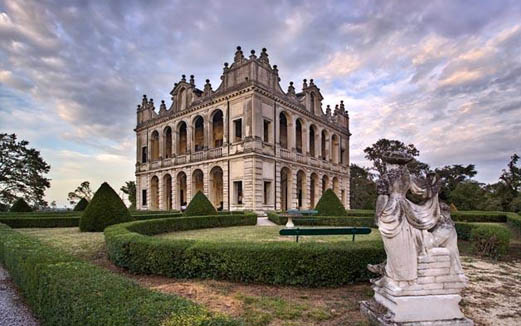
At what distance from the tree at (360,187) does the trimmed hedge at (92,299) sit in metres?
44.5

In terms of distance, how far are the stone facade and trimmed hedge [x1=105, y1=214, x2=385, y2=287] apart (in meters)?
18.1

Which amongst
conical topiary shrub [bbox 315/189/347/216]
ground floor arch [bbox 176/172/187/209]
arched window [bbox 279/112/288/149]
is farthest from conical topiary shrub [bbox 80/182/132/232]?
arched window [bbox 279/112/288/149]

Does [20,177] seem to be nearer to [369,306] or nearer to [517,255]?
[369,306]

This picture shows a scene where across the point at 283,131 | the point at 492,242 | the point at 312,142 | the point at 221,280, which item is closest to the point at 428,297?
the point at 221,280

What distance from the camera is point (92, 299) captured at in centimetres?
295

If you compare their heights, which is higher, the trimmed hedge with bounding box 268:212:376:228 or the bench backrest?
the bench backrest

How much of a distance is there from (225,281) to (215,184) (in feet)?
88.5

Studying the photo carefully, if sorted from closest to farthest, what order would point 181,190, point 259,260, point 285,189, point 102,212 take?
point 259,260
point 102,212
point 285,189
point 181,190

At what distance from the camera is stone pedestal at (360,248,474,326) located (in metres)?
3.71

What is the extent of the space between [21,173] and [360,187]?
47157 millimetres

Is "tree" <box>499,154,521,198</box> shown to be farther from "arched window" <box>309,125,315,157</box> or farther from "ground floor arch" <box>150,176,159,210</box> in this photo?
"ground floor arch" <box>150,176,159,210</box>

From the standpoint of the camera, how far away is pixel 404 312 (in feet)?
12.2

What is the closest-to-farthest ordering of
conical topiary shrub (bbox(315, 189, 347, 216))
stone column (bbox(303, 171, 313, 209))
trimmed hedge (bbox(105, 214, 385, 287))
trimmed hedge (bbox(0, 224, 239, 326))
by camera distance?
trimmed hedge (bbox(0, 224, 239, 326))
trimmed hedge (bbox(105, 214, 385, 287))
conical topiary shrub (bbox(315, 189, 347, 216))
stone column (bbox(303, 171, 313, 209))

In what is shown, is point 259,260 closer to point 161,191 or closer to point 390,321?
point 390,321
